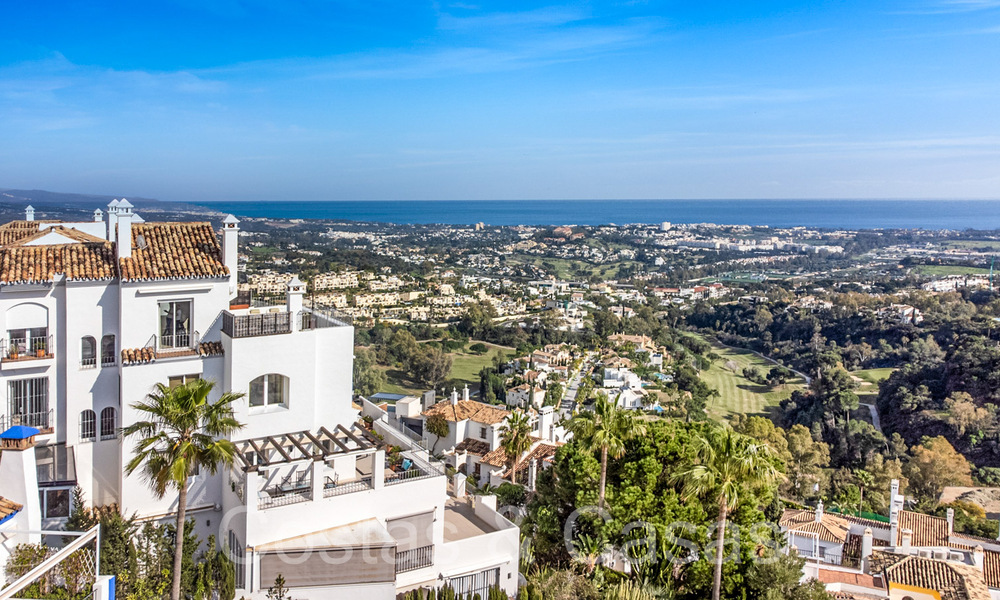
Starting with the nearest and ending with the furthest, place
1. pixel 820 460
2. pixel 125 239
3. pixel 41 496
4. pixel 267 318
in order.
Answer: pixel 41 496 < pixel 125 239 < pixel 267 318 < pixel 820 460

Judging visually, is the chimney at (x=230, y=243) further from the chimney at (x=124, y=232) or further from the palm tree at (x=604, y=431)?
the palm tree at (x=604, y=431)

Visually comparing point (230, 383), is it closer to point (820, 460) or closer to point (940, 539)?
point (940, 539)

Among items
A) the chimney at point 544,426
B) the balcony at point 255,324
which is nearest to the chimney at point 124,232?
the balcony at point 255,324

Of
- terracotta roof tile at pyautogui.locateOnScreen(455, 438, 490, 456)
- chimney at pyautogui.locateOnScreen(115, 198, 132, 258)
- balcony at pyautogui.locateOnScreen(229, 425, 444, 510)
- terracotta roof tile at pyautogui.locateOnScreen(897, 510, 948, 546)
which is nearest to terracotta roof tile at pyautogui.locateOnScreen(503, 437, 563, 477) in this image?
terracotta roof tile at pyautogui.locateOnScreen(455, 438, 490, 456)

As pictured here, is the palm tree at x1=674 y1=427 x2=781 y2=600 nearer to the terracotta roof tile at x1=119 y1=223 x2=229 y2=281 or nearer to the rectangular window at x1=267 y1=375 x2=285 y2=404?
the rectangular window at x1=267 y1=375 x2=285 y2=404

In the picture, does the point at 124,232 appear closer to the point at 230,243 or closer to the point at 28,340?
the point at 230,243

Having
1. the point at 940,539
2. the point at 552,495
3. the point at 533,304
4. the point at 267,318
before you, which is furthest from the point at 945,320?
the point at 267,318

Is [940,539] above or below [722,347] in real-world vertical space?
above
